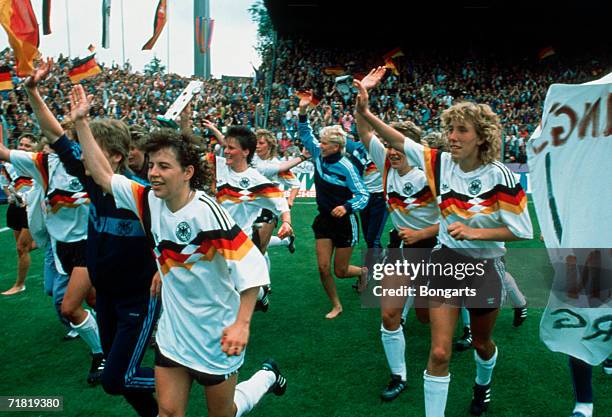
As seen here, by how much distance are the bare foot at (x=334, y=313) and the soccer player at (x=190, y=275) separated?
131 inches

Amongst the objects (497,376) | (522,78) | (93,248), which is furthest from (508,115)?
(93,248)

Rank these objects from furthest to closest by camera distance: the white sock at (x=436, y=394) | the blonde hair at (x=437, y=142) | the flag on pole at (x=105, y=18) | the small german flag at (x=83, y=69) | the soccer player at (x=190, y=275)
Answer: the flag on pole at (x=105, y=18) < the small german flag at (x=83, y=69) < the blonde hair at (x=437, y=142) < the white sock at (x=436, y=394) < the soccer player at (x=190, y=275)

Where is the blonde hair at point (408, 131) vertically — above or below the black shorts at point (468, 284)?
above

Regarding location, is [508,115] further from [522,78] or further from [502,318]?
[502,318]

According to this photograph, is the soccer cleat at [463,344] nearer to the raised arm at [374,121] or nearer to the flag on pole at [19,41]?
the raised arm at [374,121]

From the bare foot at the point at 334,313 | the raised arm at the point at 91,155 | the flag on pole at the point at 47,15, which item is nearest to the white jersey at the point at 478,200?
the raised arm at the point at 91,155

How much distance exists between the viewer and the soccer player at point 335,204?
6.12 m

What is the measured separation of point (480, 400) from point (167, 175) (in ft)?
9.19

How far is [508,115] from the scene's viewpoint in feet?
84.1

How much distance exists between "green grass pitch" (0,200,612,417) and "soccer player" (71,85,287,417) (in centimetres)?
135

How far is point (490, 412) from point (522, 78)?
3152 centimetres

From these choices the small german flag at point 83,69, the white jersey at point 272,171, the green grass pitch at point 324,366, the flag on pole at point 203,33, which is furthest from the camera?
the flag on pole at point 203,33

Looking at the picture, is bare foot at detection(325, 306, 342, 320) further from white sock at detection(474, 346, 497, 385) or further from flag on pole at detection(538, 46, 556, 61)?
flag on pole at detection(538, 46, 556, 61)

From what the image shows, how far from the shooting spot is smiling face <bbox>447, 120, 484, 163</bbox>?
139 inches
